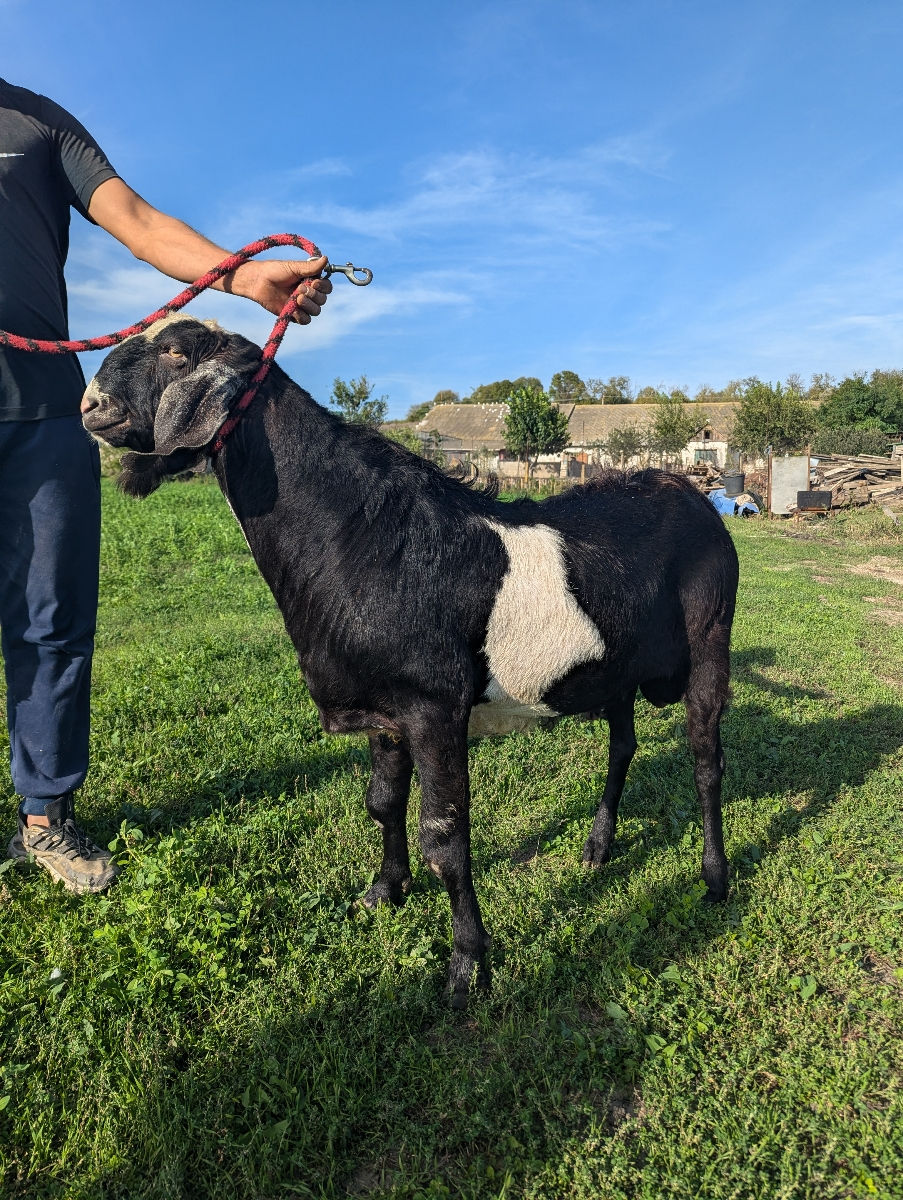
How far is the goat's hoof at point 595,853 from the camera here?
12.6 ft

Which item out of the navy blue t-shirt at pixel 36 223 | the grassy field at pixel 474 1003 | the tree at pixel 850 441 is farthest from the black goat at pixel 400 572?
the tree at pixel 850 441

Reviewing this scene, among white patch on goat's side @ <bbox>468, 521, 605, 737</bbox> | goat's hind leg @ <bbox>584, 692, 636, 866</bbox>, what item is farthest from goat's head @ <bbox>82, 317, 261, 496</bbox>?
goat's hind leg @ <bbox>584, 692, 636, 866</bbox>

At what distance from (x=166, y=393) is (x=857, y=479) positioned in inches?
1030

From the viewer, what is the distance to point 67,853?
3314 millimetres

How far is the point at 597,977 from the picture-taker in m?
2.98

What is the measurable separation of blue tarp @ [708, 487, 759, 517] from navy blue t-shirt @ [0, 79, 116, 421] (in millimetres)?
23448

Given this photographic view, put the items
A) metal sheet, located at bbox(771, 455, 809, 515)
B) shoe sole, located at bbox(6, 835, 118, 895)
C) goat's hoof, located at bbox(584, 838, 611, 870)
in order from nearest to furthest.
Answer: shoe sole, located at bbox(6, 835, 118, 895) < goat's hoof, located at bbox(584, 838, 611, 870) < metal sheet, located at bbox(771, 455, 809, 515)

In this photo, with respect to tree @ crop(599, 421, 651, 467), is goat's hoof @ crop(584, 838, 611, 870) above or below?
below

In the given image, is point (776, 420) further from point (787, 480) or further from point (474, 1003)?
point (474, 1003)

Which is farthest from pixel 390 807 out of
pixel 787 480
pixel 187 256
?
pixel 787 480

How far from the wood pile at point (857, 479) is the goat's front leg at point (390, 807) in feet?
74.8

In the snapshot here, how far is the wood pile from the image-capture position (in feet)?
73.4

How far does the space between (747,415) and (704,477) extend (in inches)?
847

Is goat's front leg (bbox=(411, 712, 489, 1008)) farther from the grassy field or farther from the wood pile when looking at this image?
the wood pile
